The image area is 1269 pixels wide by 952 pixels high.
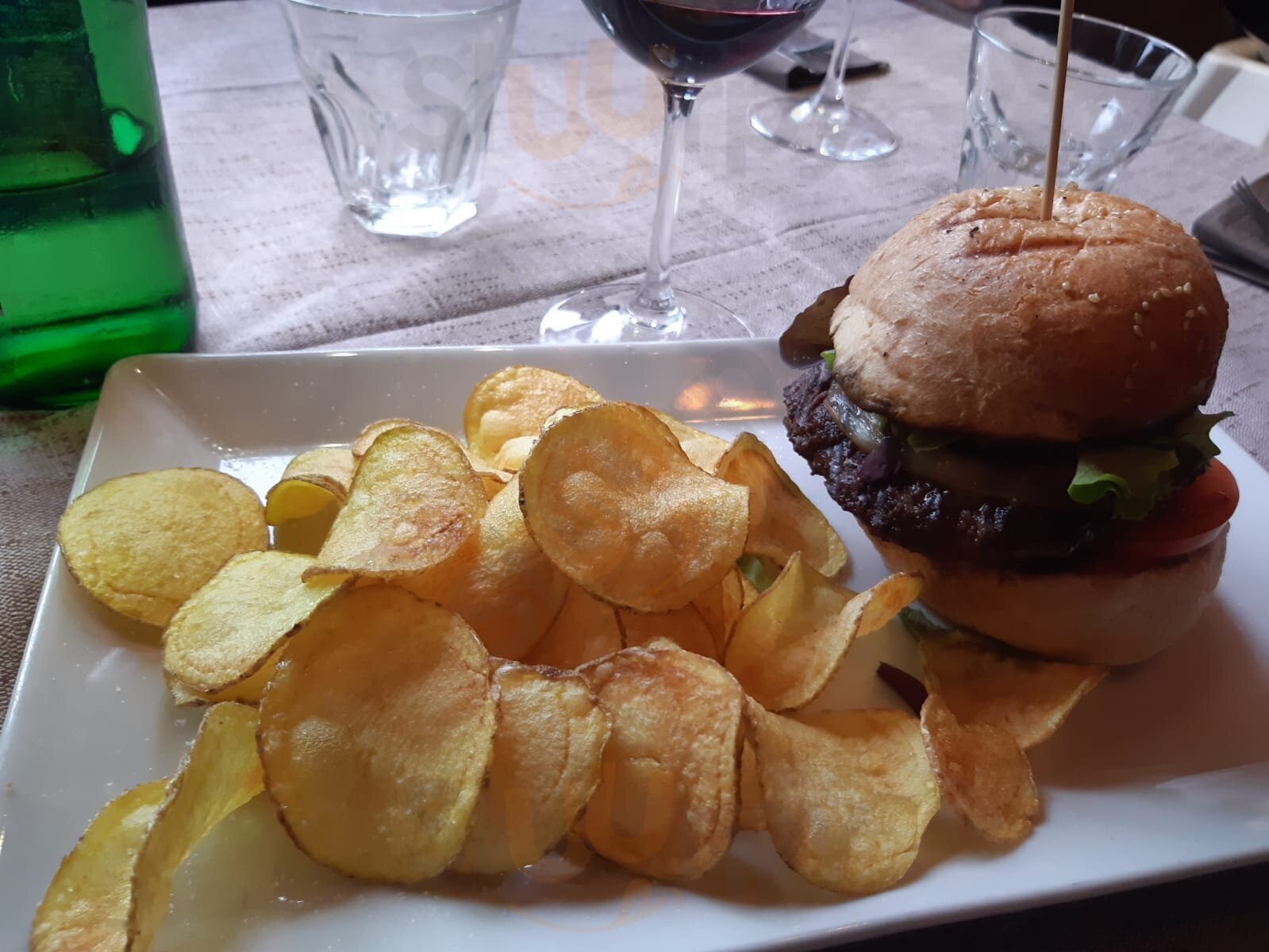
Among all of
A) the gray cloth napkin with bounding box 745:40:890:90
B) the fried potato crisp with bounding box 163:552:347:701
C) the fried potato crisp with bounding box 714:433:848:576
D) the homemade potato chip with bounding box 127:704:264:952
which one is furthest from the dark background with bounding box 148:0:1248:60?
the homemade potato chip with bounding box 127:704:264:952

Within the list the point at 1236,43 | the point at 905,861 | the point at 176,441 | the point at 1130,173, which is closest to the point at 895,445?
the point at 905,861

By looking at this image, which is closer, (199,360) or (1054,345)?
(1054,345)

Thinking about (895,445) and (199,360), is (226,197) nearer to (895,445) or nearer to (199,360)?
(199,360)

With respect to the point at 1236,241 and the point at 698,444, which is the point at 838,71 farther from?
the point at 698,444

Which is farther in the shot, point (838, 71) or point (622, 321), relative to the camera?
point (838, 71)

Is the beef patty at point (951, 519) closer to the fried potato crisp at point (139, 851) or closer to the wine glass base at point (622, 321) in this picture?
the wine glass base at point (622, 321)

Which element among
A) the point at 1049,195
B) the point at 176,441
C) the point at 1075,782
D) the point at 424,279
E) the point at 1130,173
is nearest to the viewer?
the point at 1075,782

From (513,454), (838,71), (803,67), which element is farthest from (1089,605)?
(803,67)
